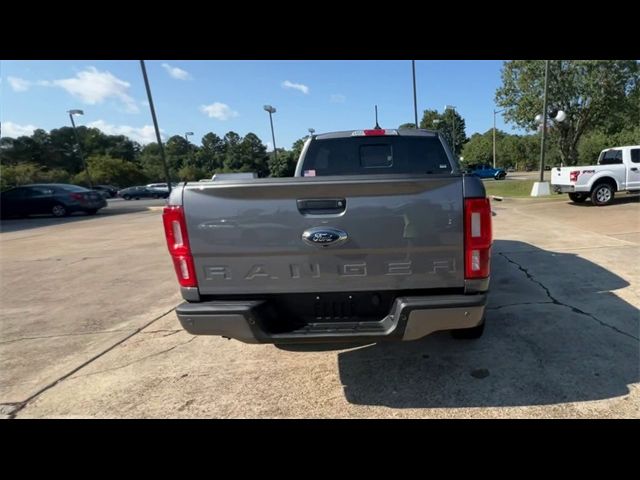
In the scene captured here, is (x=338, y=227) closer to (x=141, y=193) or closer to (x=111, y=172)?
(x=141, y=193)

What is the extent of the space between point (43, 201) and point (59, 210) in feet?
2.73

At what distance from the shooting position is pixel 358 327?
2.27 metres

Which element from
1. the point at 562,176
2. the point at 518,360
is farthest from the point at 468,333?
the point at 562,176

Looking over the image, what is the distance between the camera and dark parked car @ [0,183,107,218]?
17016 mm

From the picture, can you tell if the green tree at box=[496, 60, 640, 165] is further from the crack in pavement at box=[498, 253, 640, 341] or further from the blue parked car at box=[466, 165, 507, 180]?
the crack in pavement at box=[498, 253, 640, 341]

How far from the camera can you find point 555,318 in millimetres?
3596

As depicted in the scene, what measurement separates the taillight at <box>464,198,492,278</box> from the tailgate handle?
31.2 inches

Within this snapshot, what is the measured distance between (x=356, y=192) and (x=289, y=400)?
1.67 m

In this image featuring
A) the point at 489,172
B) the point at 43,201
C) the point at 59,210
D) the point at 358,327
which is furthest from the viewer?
the point at 489,172

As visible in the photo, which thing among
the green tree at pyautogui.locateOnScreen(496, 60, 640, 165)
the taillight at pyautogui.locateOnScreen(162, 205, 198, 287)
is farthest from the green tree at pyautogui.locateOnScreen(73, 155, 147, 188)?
the taillight at pyautogui.locateOnScreen(162, 205, 198, 287)

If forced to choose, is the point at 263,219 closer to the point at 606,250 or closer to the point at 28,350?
the point at 28,350

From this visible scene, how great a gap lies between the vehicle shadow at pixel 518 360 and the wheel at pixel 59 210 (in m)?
19.5

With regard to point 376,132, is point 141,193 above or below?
below

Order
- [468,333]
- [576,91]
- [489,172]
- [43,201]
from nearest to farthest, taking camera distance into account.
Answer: [468,333] → [43,201] → [576,91] → [489,172]
